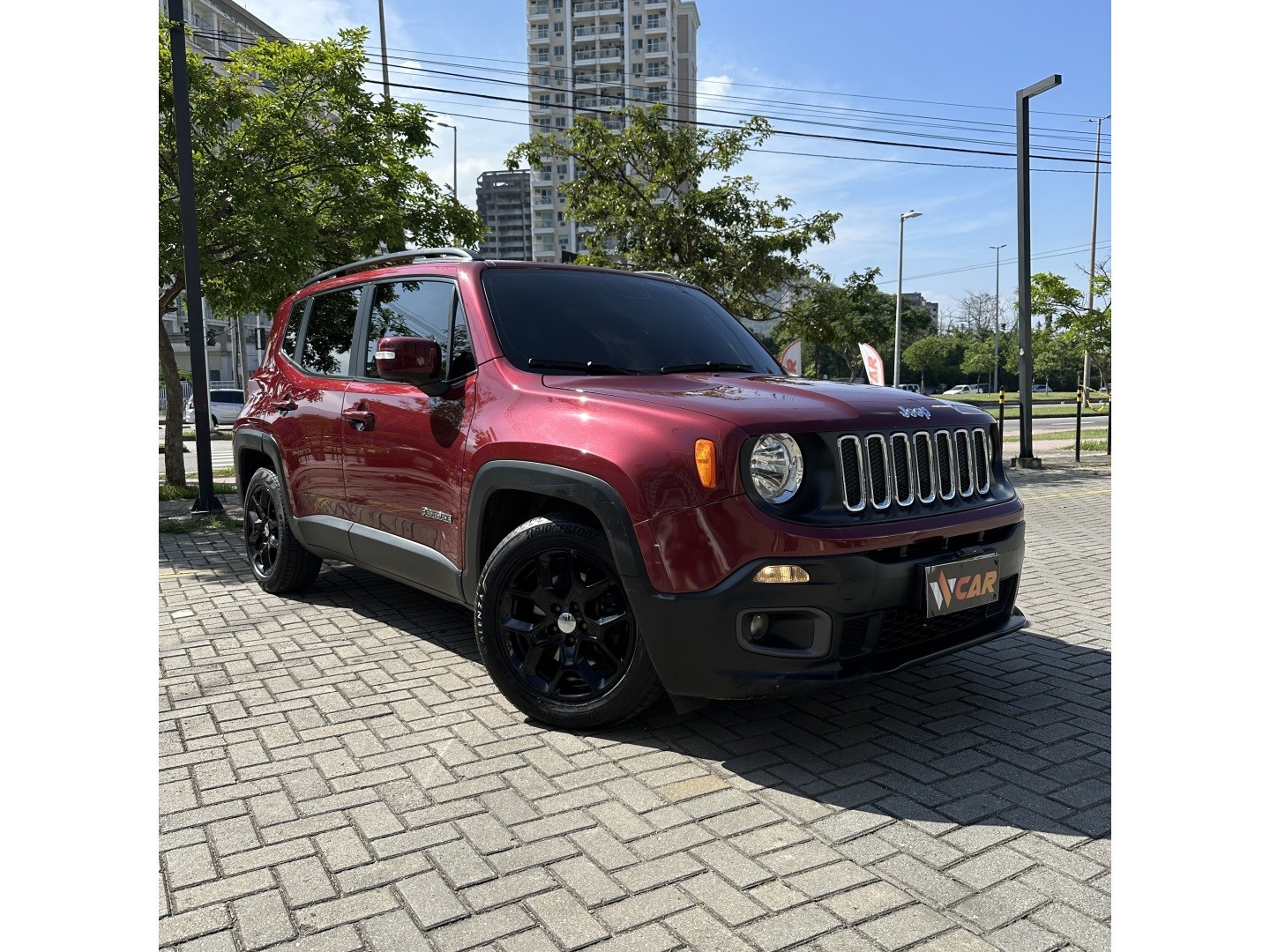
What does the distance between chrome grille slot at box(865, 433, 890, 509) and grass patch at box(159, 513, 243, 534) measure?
24.9 ft

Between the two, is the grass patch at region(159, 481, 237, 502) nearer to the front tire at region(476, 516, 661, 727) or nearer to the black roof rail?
the black roof rail

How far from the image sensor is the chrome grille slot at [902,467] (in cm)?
343

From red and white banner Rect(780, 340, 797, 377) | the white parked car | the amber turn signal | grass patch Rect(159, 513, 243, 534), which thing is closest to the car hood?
the amber turn signal

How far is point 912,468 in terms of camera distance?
136 inches

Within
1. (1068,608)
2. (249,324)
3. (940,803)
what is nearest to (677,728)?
(940,803)

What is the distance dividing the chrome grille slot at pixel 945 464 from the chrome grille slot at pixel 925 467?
0.20ft

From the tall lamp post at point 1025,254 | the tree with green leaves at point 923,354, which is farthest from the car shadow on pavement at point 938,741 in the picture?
the tree with green leaves at point 923,354

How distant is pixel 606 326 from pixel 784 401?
3.97ft

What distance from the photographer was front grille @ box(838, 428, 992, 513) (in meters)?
3.31

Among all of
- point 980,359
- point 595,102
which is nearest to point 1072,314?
point 980,359

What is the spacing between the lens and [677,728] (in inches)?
147

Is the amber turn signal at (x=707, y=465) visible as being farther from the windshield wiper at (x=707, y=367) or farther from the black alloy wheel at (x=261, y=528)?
the black alloy wheel at (x=261, y=528)

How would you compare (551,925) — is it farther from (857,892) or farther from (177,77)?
(177,77)

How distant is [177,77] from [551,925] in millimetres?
10299
